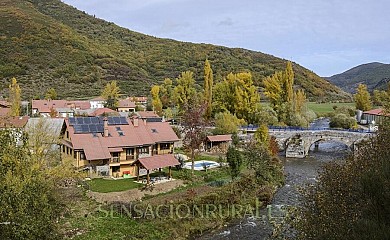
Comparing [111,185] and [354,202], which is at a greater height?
[354,202]

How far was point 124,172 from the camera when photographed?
108ft

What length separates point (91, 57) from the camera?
117000 mm

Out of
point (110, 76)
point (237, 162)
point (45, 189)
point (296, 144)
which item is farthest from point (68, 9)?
point (45, 189)

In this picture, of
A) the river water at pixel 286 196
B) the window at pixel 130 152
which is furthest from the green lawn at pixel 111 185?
the river water at pixel 286 196

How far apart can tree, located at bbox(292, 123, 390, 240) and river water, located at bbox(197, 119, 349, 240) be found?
2675mm

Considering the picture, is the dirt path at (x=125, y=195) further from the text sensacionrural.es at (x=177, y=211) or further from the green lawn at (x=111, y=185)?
the text sensacionrural.es at (x=177, y=211)

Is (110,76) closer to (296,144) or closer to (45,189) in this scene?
(296,144)

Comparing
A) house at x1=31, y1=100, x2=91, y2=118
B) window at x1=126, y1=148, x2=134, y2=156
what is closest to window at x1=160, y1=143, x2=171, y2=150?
window at x1=126, y1=148, x2=134, y2=156

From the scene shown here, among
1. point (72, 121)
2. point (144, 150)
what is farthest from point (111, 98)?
point (144, 150)

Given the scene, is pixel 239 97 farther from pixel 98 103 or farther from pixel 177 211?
pixel 98 103

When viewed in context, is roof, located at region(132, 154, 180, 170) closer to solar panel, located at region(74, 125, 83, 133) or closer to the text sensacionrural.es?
the text sensacionrural.es

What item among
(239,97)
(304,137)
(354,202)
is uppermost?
(239,97)

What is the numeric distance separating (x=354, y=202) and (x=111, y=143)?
2361 centimetres

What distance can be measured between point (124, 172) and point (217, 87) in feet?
104
